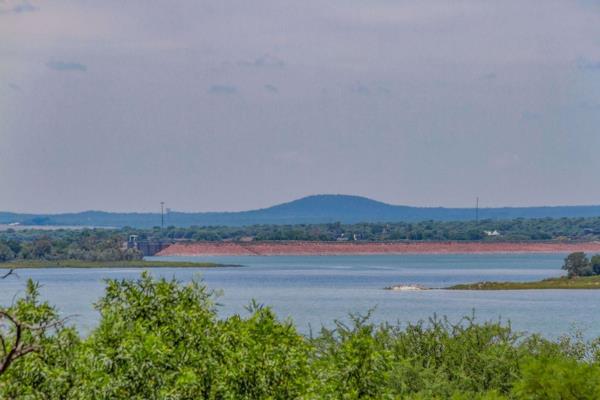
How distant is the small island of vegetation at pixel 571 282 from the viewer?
104m

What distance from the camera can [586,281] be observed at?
366 ft

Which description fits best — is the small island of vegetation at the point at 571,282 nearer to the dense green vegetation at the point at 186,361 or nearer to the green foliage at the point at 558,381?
the green foliage at the point at 558,381

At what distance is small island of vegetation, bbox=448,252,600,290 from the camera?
104125 millimetres

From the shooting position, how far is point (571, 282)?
110000 mm

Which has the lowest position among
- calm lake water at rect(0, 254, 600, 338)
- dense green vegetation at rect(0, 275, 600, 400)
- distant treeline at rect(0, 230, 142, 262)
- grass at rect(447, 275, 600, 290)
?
calm lake water at rect(0, 254, 600, 338)

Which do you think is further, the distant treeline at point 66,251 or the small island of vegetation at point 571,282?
the distant treeline at point 66,251

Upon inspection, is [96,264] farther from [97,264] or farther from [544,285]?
[544,285]

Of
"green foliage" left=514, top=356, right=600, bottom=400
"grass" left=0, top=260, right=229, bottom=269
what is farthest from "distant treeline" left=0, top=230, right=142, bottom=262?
"green foliage" left=514, top=356, right=600, bottom=400

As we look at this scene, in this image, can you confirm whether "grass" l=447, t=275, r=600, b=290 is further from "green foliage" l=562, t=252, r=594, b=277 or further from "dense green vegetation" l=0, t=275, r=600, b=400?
"dense green vegetation" l=0, t=275, r=600, b=400

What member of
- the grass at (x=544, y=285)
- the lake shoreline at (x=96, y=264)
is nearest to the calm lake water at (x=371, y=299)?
the grass at (x=544, y=285)

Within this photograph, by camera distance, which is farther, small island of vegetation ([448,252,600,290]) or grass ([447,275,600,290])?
small island of vegetation ([448,252,600,290])

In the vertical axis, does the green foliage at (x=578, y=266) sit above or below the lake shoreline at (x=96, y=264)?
above

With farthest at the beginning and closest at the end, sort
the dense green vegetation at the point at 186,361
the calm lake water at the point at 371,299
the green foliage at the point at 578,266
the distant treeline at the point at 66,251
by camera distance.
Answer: the distant treeline at the point at 66,251 → the green foliage at the point at 578,266 → the calm lake water at the point at 371,299 → the dense green vegetation at the point at 186,361

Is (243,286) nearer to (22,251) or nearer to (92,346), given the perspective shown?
(22,251)
